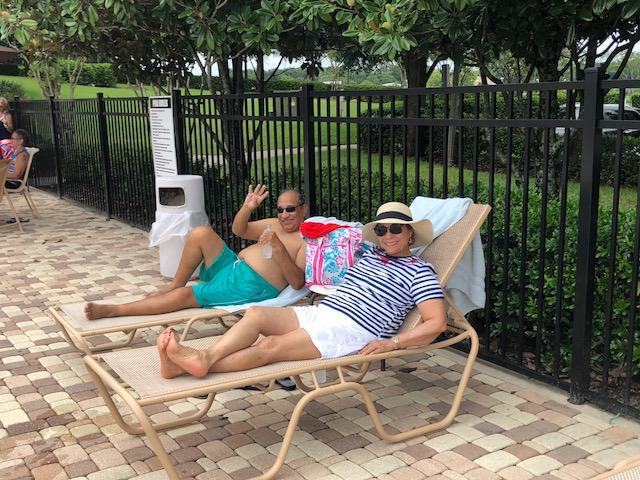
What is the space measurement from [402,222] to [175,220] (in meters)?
3.63

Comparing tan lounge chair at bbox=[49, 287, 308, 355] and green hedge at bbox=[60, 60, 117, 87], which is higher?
green hedge at bbox=[60, 60, 117, 87]

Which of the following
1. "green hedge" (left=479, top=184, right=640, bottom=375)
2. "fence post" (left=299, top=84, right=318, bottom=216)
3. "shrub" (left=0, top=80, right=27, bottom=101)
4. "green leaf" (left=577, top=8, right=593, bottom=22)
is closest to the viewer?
"green hedge" (left=479, top=184, right=640, bottom=375)

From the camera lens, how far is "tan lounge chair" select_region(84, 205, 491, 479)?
9.80 feet

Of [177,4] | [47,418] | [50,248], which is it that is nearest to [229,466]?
[47,418]

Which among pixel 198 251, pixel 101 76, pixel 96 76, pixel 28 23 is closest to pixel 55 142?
pixel 28 23

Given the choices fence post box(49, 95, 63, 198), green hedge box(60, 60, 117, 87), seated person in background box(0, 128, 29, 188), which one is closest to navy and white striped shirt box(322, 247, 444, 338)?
seated person in background box(0, 128, 29, 188)

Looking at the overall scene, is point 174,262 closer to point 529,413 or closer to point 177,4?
point 177,4

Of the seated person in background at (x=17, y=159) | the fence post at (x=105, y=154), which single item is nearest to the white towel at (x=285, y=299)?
the fence post at (x=105, y=154)

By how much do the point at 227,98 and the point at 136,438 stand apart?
4.18 m

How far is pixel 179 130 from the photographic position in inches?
320

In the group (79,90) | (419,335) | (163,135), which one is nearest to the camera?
(419,335)

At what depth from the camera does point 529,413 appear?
151 inches

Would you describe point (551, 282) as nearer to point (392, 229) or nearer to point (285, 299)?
point (392, 229)

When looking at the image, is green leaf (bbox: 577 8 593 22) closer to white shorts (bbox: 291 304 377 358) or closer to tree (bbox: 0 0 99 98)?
white shorts (bbox: 291 304 377 358)
